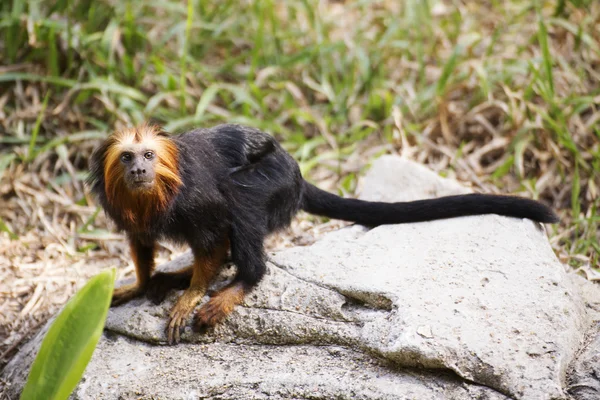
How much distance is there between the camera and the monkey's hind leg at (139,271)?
3.39 metres

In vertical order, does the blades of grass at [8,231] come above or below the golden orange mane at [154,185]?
below

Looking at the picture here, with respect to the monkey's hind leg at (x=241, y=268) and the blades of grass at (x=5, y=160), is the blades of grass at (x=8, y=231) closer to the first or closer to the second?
the blades of grass at (x=5, y=160)

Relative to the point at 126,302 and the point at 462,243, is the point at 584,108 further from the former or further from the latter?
the point at 126,302

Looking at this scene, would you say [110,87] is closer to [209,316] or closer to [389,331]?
[209,316]

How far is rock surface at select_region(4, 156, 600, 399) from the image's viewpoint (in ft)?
8.55

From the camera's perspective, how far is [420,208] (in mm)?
3541

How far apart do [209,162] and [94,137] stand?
7.30ft

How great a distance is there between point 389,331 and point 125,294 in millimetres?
1387

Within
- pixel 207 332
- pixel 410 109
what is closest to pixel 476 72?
pixel 410 109

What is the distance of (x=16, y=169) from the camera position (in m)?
4.90

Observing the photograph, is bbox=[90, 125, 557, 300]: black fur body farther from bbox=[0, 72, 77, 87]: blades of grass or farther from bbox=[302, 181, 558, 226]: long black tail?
bbox=[0, 72, 77, 87]: blades of grass

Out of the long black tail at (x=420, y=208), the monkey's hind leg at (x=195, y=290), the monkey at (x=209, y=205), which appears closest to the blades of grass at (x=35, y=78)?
the monkey at (x=209, y=205)

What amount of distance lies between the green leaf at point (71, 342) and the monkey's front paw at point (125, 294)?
1039 mm

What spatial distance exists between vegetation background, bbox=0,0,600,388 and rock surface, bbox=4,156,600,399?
0.98 m
